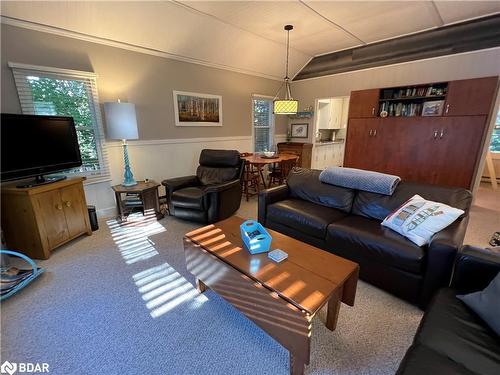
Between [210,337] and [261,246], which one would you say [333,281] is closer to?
[261,246]

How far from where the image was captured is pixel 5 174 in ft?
7.09

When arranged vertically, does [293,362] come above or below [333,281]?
below

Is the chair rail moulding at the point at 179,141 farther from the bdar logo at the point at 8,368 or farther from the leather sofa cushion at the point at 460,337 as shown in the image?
the leather sofa cushion at the point at 460,337

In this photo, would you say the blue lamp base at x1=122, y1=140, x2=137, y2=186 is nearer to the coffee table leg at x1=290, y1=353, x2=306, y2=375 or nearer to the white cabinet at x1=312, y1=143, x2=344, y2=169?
the coffee table leg at x1=290, y1=353, x2=306, y2=375

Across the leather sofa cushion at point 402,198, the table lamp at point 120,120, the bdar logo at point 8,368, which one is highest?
the table lamp at point 120,120

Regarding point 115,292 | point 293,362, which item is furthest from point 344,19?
point 115,292

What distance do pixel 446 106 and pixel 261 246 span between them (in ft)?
13.0

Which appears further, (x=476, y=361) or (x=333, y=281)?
(x=333, y=281)

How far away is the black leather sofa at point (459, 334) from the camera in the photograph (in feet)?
2.82

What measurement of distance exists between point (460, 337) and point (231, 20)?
13.7ft

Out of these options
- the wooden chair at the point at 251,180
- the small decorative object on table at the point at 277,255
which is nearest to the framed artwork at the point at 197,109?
the wooden chair at the point at 251,180

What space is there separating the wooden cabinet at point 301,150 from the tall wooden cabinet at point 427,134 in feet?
3.92

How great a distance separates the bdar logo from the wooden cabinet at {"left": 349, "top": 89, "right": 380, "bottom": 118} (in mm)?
5302

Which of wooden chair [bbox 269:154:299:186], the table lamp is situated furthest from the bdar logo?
wooden chair [bbox 269:154:299:186]
